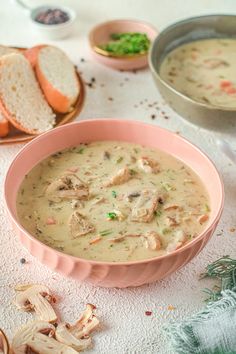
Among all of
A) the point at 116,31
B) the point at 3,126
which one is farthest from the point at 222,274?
the point at 116,31

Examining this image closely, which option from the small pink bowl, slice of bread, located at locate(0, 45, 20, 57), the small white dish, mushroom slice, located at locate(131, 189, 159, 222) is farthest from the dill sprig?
the small white dish

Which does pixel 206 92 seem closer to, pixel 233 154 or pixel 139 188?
pixel 233 154

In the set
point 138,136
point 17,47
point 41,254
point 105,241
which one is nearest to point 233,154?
point 138,136

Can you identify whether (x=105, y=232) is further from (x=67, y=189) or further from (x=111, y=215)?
(x=67, y=189)

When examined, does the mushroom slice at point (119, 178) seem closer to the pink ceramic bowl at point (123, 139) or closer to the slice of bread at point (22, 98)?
the pink ceramic bowl at point (123, 139)

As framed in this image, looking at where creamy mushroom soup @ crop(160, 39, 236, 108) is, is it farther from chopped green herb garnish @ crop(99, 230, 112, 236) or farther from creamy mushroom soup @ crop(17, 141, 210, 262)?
chopped green herb garnish @ crop(99, 230, 112, 236)

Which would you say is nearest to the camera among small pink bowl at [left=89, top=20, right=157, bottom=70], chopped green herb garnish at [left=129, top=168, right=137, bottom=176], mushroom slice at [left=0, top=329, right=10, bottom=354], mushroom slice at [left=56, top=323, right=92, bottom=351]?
mushroom slice at [left=0, top=329, right=10, bottom=354]
